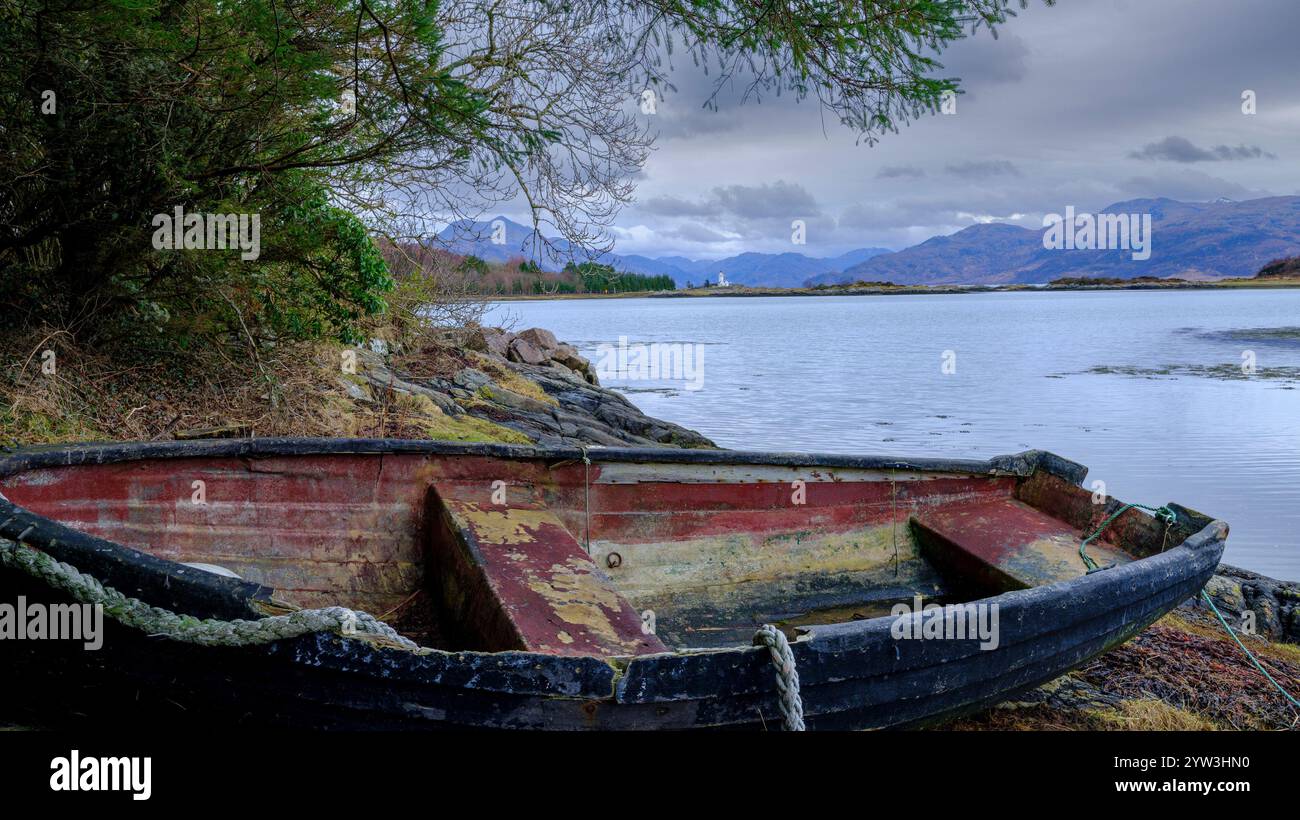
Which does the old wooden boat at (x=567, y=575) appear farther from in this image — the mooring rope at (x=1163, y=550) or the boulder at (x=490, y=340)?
the boulder at (x=490, y=340)

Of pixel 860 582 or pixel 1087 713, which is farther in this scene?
pixel 860 582

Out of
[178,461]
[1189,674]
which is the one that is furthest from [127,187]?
[1189,674]

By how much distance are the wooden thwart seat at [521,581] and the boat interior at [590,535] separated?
0.04 ft

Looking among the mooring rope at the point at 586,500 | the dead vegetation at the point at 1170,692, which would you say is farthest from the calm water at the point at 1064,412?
the mooring rope at the point at 586,500

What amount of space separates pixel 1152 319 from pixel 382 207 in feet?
194

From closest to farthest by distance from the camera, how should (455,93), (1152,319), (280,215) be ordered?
(455,93), (280,215), (1152,319)

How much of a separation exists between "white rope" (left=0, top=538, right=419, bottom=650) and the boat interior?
3.00 feet

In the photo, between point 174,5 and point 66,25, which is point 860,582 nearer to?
point 174,5

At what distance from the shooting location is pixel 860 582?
5926 mm

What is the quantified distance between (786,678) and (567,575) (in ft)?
4.80

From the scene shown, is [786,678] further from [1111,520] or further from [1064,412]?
[1064,412]

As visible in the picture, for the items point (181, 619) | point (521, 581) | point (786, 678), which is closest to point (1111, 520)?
point (786, 678)

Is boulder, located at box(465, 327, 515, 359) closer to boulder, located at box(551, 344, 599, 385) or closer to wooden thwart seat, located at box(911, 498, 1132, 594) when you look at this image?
boulder, located at box(551, 344, 599, 385)

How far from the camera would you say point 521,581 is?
4.20 meters
